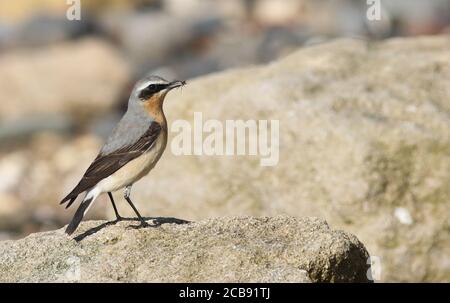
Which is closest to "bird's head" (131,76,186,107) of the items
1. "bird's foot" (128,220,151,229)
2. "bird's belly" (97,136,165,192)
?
"bird's belly" (97,136,165,192)

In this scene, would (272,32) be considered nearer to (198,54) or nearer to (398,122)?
(198,54)

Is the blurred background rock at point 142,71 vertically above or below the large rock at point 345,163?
below

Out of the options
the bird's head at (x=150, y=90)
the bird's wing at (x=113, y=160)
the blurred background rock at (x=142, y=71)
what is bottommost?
the blurred background rock at (x=142, y=71)

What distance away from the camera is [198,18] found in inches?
1342

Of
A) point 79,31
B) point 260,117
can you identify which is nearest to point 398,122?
point 260,117

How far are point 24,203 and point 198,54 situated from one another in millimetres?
11017

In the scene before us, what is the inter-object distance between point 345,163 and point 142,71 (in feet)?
59.1

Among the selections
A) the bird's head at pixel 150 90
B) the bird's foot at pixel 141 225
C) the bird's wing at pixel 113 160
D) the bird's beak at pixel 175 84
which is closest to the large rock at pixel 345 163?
the bird's head at pixel 150 90

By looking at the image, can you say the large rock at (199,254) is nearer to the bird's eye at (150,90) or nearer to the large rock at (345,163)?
the bird's eye at (150,90)

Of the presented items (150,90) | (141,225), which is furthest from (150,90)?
(141,225)

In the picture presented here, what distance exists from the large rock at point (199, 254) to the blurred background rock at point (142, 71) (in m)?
2.81

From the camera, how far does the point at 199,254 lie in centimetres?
841

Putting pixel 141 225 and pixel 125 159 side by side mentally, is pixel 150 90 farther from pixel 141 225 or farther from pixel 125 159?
pixel 141 225

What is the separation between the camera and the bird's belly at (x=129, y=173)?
32.1 feet
